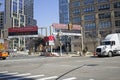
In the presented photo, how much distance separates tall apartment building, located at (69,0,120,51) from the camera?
93.1 meters

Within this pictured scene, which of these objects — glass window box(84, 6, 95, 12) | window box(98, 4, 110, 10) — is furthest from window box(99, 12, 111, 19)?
glass window box(84, 6, 95, 12)

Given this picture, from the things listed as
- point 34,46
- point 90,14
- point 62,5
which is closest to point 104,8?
point 90,14

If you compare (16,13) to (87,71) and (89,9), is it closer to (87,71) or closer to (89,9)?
(89,9)

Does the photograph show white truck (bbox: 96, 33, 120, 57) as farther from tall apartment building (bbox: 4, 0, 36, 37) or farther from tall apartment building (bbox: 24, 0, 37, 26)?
tall apartment building (bbox: 24, 0, 37, 26)

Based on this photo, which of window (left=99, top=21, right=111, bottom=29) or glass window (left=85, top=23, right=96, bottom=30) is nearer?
window (left=99, top=21, right=111, bottom=29)

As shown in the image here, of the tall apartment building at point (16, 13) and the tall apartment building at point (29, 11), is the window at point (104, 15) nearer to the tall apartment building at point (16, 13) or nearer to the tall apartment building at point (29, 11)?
the tall apartment building at point (16, 13)

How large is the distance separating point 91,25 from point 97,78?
86.7m

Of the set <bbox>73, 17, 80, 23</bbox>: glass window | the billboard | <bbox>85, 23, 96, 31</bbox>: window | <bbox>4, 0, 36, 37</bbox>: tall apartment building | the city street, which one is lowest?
the city street

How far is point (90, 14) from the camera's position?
330 ft

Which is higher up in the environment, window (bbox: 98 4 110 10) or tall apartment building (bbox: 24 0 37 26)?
tall apartment building (bbox: 24 0 37 26)

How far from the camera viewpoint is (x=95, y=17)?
323 feet

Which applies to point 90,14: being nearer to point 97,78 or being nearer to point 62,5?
point 62,5

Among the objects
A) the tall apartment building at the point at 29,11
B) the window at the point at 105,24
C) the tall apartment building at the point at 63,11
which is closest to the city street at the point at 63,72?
the window at the point at 105,24

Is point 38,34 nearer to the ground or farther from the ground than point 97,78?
farther from the ground
